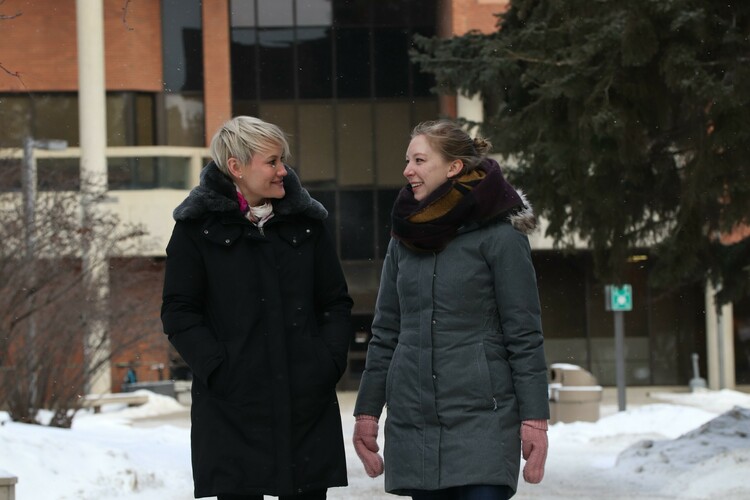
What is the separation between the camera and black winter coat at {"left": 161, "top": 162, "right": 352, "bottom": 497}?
501 centimetres

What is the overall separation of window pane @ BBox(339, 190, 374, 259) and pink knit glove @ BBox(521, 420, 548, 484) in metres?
36.5

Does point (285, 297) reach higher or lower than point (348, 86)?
lower

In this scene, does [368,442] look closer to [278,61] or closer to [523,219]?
[523,219]

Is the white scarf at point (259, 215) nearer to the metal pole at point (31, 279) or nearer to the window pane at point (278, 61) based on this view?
the metal pole at point (31, 279)

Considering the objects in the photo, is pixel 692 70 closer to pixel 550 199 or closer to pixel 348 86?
pixel 550 199

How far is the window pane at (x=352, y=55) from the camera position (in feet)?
133

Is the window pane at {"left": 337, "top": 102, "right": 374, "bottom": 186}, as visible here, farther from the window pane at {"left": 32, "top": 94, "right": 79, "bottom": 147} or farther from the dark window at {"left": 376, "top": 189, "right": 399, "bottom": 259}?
the window pane at {"left": 32, "top": 94, "right": 79, "bottom": 147}

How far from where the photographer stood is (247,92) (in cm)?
4128

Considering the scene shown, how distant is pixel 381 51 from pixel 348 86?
132 cm

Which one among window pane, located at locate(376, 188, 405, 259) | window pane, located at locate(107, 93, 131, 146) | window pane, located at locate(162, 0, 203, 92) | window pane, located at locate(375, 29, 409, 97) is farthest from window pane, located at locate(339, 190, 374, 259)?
window pane, located at locate(107, 93, 131, 146)

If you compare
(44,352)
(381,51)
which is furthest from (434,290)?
(381,51)

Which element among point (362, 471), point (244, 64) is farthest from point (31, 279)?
point (244, 64)

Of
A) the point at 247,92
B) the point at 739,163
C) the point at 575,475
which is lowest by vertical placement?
the point at 575,475

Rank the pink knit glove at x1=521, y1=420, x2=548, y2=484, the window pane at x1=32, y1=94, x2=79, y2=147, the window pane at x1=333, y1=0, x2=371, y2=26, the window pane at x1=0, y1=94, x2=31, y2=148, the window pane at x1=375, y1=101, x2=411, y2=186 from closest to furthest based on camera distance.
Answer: the pink knit glove at x1=521, y1=420, x2=548, y2=484 < the window pane at x1=0, y1=94, x2=31, y2=148 < the window pane at x1=333, y1=0, x2=371, y2=26 < the window pane at x1=375, y1=101, x2=411, y2=186 < the window pane at x1=32, y1=94, x2=79, y2=147
